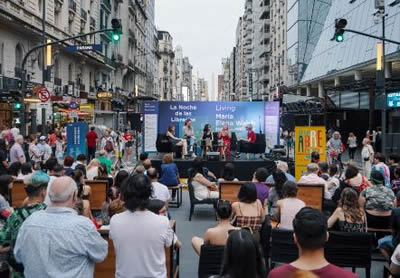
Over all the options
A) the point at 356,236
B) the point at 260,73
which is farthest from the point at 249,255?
the point at 260,73

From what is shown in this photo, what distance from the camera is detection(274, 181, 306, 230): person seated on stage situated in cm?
668

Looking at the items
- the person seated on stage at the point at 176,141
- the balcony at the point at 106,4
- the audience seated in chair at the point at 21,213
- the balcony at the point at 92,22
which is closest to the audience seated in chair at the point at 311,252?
the audience seated in chair at the point at 21,213

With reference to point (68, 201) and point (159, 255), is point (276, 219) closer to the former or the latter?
point (159, 255)

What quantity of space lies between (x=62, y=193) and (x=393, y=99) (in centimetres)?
2201

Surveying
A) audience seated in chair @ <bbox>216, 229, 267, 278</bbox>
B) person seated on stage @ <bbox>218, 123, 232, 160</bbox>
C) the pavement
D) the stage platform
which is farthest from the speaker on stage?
audience seated in chair @ <bbox>216, 229, 267, 278</bbox>

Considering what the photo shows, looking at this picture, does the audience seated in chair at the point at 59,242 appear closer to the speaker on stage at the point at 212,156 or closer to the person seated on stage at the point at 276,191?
the person seated on stage at the point at 276,191

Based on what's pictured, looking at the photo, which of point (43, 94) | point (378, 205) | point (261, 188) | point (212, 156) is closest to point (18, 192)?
point (261, 188)

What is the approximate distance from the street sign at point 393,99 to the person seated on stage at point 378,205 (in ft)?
52.0

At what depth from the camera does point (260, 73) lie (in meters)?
94.2

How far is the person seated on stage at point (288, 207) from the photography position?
21.9 ft

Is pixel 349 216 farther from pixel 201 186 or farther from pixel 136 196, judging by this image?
pixel 201 186

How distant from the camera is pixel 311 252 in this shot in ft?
9.81

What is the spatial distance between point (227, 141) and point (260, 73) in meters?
76.6

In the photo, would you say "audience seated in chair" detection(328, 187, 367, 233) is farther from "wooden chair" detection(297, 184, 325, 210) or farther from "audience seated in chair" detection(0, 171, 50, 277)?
"audience seated in chair" detection(0, 171, 50, 277)
